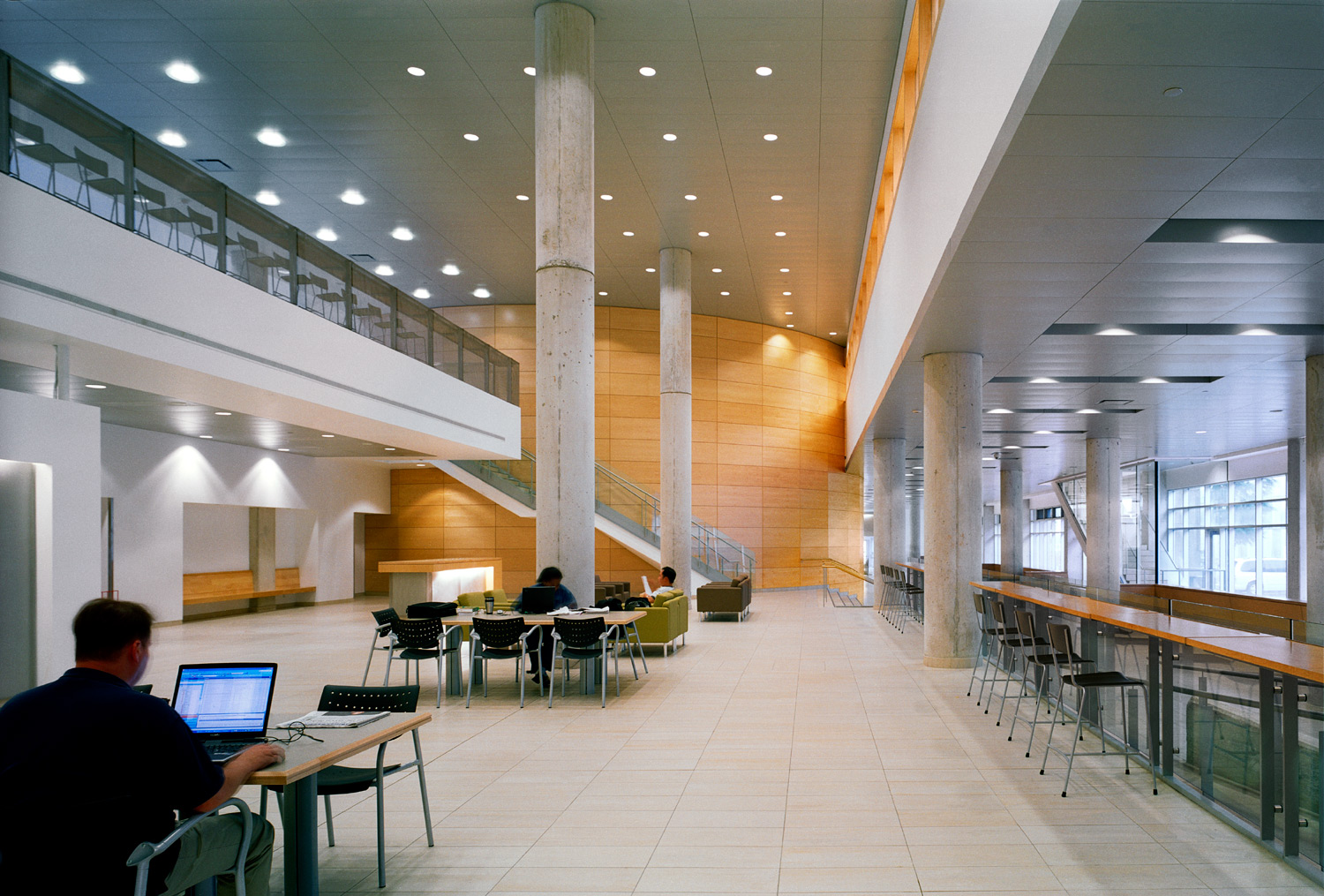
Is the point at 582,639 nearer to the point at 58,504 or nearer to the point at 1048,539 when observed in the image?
the point at 58,504

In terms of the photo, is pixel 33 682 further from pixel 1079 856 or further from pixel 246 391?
pixel 1079 856

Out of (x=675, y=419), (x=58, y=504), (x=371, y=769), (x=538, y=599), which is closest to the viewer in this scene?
(x=371, y=769)

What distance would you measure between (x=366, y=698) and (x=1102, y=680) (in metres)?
4.24

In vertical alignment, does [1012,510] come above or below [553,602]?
above

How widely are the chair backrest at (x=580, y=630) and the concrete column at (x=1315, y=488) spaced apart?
872 cm

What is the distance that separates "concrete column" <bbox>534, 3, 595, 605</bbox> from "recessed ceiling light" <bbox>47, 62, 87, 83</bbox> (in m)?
5.80

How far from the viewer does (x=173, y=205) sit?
26.8 ft

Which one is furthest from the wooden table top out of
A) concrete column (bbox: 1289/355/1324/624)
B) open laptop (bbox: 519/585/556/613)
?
concrete column (bbox: 1289/355/1324/624)

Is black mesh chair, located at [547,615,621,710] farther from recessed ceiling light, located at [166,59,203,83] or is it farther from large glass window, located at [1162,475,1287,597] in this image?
large glass window, located at [1162,475,1287,597]

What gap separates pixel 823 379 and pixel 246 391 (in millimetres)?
19671

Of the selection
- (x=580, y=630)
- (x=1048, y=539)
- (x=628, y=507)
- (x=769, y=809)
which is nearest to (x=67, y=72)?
(x=580, y=630)

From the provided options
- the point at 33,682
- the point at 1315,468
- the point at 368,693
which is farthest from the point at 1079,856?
the point at 1315,468

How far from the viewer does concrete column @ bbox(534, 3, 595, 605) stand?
30.9 feet

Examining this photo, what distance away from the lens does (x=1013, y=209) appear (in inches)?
208
